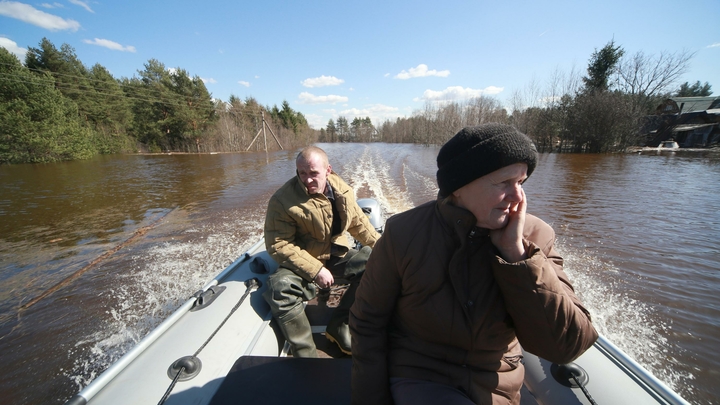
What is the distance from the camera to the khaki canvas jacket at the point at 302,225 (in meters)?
2.25

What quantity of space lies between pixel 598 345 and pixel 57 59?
38.6m

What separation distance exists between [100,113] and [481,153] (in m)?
37.1

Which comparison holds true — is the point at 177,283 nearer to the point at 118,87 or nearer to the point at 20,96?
the point at 20,96

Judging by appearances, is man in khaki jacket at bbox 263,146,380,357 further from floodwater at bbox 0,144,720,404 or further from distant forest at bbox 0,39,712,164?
distant forest at bbox 0,39,712,164

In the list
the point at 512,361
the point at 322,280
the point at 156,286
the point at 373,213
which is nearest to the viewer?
the point at 512,361

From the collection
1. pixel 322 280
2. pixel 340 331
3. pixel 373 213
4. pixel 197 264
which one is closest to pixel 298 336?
pixel 340 331

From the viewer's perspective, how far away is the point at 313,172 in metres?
2.28

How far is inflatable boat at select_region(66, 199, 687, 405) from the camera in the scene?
1410mm

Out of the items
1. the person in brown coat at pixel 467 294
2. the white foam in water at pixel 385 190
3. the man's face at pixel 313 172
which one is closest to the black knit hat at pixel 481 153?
the person in brown coat at pixel 467 294

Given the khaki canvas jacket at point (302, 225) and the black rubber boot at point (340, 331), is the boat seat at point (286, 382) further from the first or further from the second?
the khaki canvas jacket at point (302, 225)

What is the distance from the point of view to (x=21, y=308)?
3.54m

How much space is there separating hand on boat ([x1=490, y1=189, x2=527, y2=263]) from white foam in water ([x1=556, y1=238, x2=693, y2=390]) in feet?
9.27

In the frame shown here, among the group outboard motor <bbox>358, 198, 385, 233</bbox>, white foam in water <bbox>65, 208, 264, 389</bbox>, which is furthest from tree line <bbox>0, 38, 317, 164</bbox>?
outboard motor <bbox>358, 198, 385, 233</bbox>

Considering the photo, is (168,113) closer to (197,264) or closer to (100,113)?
(100,113)
